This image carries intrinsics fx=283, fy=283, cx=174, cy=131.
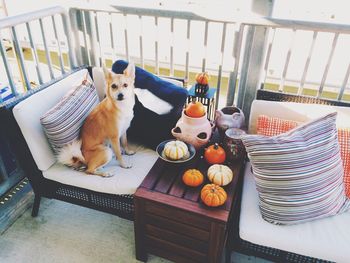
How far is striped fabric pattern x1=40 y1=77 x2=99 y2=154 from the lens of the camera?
171 cm

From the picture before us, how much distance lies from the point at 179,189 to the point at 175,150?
236 mm

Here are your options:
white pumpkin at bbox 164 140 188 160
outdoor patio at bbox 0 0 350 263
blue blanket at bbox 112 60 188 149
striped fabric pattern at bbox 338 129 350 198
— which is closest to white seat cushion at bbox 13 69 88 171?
outdoor patio at bbox 0 0 350 263

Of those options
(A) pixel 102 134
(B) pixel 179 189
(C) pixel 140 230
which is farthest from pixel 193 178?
(A) pixel 102 134

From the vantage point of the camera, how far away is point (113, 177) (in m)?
1.78

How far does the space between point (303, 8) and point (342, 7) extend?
41 cm

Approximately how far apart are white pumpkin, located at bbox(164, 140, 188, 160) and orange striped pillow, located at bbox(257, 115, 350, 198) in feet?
1.59

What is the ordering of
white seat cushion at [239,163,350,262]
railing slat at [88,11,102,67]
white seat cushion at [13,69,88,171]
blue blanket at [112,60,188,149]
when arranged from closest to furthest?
1. white seat cushion at [239,163,350,262]
2. white seat cushion at [13,69,88,171]
3. blue blanket at [112,60,188,149]
4. railing slat at [88,11,102,67]

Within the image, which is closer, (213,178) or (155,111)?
(213,178)

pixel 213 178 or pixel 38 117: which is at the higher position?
pixel 38 117

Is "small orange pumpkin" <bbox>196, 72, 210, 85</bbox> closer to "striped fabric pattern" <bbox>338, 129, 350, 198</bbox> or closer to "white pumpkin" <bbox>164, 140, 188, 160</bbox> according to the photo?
"white pumpkin" <bbox>164, 140, 188, 160</bbox>

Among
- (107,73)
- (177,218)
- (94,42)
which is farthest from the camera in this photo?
(94,42)

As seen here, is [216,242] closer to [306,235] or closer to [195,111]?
[306,235]

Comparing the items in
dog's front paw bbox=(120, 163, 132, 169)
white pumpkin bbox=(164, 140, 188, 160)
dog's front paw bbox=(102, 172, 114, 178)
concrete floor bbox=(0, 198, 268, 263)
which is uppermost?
white pumpkin bbox=(164, 140, 188, 160)

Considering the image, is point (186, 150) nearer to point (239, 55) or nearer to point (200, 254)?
point (200, 254)
